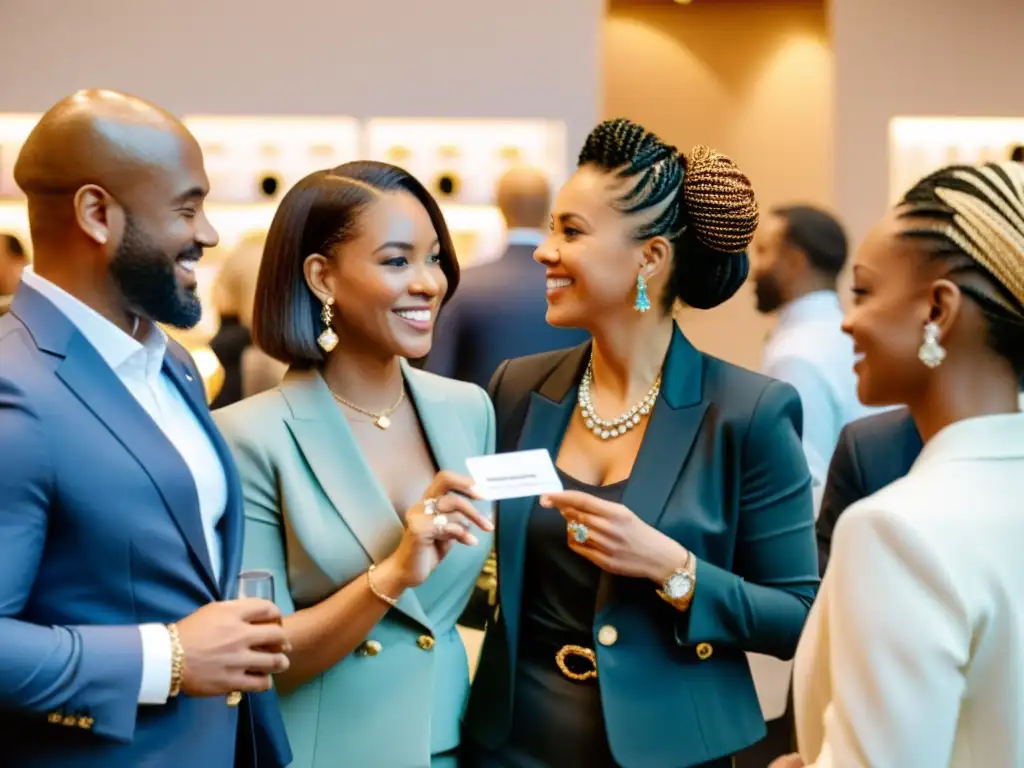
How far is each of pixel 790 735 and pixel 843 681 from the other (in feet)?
9.94

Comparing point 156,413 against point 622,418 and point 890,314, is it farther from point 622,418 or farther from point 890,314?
point 890,314

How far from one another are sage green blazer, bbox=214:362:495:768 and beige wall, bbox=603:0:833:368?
285 inches

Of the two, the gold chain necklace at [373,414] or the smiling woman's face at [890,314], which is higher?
the smiling woman's face at [890,314]

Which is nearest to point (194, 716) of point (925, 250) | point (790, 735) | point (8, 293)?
point (925, 250)

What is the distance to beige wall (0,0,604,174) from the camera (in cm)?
662

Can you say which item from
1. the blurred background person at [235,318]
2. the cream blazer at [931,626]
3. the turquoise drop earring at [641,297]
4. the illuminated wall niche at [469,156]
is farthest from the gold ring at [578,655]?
the illuminated wall niche at [469,156]

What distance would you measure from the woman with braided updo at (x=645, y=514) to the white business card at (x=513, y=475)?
74mm

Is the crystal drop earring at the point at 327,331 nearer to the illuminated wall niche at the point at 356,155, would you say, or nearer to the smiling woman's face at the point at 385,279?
the smiling woman's face at the point at 385,279

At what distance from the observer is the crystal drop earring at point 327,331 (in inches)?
94.5

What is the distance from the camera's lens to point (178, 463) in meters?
1.81

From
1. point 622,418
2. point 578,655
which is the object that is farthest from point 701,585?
point 622,418

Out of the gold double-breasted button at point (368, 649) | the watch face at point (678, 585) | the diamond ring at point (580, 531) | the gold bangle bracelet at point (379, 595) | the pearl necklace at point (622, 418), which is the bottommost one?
the gold double-breasted button at point (368, 649)

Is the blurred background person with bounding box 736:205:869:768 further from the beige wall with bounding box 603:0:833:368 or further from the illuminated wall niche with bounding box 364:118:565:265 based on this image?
the beige wall with bounding box 603:0:833:368

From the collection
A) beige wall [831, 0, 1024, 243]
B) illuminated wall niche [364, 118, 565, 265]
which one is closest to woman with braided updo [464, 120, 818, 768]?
illuminated wall niche [364, 118, 565, 265]
